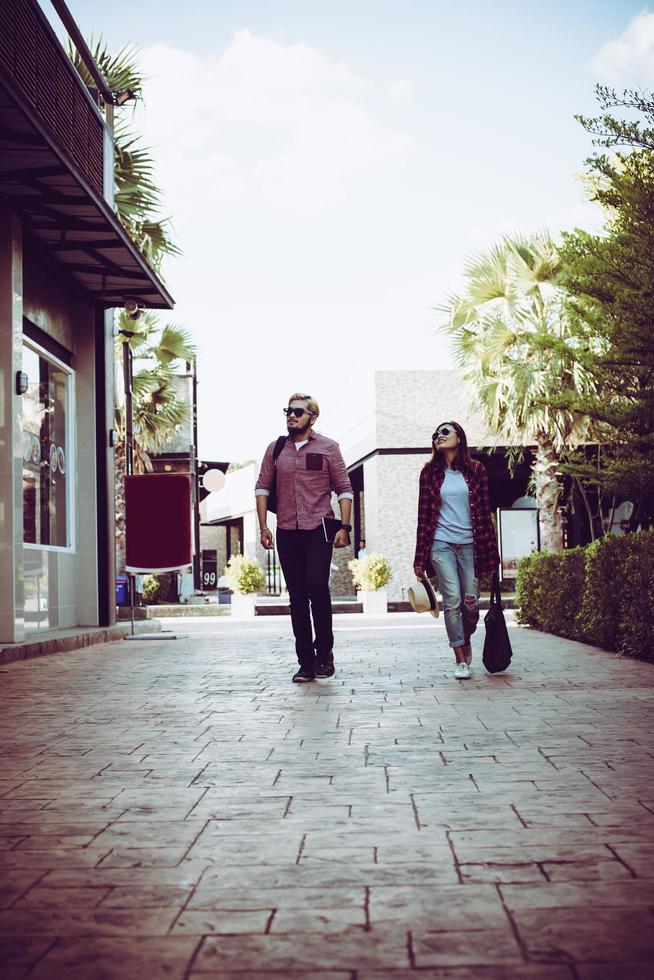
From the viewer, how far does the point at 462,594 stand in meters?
7.81

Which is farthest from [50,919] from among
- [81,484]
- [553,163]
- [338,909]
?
[553,163]

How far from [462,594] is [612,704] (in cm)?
176

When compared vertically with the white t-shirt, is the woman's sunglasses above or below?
above

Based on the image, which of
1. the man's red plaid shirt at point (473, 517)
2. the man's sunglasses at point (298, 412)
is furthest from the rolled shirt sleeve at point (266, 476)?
the man's red plaid shirt at point (473, 517)

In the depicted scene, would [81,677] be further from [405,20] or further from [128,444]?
[128,444]

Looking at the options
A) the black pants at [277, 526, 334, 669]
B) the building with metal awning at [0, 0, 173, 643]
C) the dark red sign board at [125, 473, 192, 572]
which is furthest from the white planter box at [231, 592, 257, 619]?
the black pants at [277, 526, 334, 669]

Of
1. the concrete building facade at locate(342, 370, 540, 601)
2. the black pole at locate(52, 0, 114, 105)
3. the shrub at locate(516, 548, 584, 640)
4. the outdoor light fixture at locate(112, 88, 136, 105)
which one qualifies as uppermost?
the outdoor light fixture at locate(112, 88, 136, 105)

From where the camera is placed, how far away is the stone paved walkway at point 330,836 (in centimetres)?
241

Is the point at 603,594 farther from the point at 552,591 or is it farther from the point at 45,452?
the point at 45,452

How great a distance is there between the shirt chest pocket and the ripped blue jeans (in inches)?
37.4

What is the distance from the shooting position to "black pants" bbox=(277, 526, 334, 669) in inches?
302

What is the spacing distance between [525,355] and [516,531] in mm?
9879

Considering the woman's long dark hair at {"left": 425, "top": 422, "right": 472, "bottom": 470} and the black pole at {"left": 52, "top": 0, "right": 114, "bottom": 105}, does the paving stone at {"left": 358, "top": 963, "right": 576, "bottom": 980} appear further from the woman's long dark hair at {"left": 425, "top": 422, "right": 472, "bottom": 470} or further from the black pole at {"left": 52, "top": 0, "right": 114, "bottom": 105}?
the black pole at {"left": 52, "top": 0, "right": 114, "bottom": 105}

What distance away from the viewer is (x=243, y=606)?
23.9 metres
